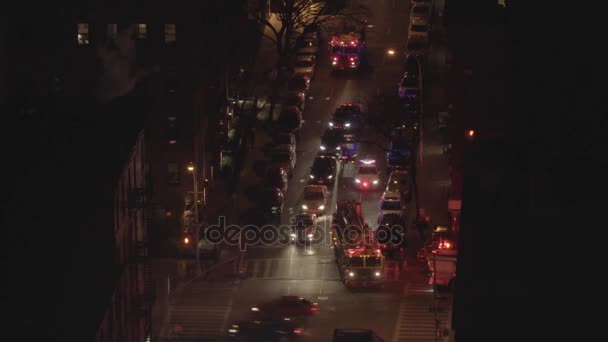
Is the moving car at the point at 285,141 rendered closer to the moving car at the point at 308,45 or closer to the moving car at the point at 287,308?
the moving car at the point at 308,45

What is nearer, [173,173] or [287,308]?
[287,308]

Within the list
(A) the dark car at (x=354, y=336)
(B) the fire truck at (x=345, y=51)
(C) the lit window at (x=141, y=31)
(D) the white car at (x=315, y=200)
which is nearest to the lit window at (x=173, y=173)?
(C) the lit window at (x=141, y=31)

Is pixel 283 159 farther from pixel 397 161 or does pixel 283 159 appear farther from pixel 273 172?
pixel 397 161

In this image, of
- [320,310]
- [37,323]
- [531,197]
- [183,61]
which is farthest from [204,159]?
[531,197]

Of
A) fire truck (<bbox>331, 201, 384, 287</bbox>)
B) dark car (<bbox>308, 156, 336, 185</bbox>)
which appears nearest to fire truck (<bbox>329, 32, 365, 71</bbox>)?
dark car (<bbox>308, 156, 336, 185</bbox>)

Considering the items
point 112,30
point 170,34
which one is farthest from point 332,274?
point 112,30

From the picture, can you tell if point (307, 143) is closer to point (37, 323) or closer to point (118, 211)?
point (118, 211)
